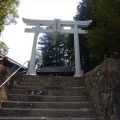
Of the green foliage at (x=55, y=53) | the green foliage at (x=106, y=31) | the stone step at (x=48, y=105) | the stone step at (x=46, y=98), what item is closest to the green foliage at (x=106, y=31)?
the green foliage at (x=106, y=31)

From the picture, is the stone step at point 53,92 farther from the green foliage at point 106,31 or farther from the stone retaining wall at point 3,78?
the green foliage at point 106,31

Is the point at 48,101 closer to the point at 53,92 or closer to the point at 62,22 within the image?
the point at 53,92

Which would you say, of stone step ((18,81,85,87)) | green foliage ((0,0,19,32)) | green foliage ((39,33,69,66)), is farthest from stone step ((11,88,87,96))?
green foliage ((39,33,69,66))

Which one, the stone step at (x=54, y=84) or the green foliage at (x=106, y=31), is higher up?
the green foliage at (x=106, y=31)

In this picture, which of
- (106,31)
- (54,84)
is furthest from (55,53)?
(106,31)

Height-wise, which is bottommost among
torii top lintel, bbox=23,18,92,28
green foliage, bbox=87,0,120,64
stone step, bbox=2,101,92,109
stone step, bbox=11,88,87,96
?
stone step, bbox=2,101,92,109

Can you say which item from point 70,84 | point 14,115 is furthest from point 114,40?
point 14,115

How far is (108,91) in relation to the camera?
493 cm

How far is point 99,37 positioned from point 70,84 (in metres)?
1.98

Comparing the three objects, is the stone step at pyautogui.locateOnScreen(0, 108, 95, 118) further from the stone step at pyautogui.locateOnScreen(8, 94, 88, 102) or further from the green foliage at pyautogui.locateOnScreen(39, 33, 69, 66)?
the green foliage at pyautogui.locateOnScreen(39, 33, 69, 66)

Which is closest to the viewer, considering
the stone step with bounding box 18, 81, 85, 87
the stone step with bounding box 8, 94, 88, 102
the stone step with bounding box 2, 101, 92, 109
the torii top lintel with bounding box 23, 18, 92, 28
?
the stone step with bounding box 2, 101, 92, 109

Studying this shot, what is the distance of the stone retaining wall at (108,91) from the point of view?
4.66 meters

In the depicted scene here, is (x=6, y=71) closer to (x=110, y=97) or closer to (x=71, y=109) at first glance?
(x=71, y=109)

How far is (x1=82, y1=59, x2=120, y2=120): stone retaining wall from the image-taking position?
4.66 m
